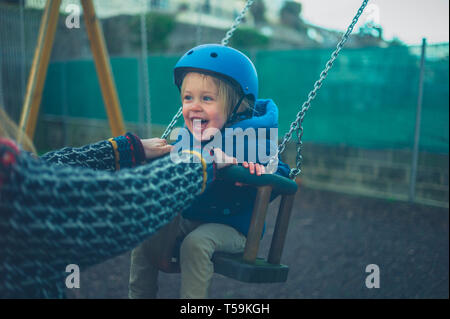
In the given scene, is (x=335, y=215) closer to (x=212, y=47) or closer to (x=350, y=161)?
(x=350, y=161)

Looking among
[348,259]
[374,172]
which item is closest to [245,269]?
[348,259]

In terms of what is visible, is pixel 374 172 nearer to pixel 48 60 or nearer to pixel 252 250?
pixel 48 60

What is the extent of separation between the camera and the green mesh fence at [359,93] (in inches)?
224

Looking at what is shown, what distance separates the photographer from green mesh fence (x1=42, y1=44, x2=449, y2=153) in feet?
18.6

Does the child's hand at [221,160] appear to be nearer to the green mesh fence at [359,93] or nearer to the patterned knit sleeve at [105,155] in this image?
the patterned knit sleeve at [105,155]

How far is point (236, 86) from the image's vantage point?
205 cm

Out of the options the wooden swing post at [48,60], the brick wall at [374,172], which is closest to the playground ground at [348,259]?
the brick wall at [374,172]

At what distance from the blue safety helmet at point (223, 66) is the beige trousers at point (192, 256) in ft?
2.20

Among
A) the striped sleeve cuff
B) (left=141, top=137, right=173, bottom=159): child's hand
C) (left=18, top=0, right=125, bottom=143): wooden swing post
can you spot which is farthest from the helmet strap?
(left=18, top=0, right=125, bottom=143): wooden swing post


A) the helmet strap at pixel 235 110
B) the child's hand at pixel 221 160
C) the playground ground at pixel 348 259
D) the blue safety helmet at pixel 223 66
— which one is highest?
the blue safety helmet at pixel 223 66

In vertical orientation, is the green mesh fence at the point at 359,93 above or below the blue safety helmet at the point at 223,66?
above
